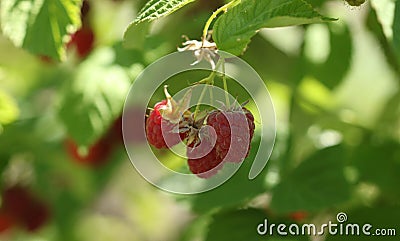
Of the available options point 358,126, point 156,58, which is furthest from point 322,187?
point 156,58

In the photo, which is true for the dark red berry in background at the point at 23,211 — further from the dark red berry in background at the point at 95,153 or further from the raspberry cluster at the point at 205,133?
the raspberry cluster at the point at 205,133

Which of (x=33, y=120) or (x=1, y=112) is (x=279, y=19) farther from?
(x=33, y=120)

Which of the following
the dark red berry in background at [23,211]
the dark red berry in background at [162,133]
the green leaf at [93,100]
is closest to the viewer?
the dark red berry in background at [162,133]

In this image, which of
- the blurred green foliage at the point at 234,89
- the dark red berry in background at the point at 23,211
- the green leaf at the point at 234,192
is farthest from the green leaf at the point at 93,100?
the dark red berry in background at the point at 23,211

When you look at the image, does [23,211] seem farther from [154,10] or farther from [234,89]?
[154,10]

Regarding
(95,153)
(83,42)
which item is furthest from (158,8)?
(95,153)

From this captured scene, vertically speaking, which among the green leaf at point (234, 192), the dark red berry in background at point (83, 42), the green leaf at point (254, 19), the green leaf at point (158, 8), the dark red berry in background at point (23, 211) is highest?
the dark red berry in background at point (83, 42)

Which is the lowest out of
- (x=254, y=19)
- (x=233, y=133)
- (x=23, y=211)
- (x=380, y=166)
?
(x=23, y=211)

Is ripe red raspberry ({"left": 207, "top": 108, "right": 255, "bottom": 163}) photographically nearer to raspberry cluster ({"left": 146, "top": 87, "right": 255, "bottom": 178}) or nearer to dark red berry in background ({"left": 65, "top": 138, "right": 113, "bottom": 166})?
raspberry cluster ({"left": 146, "top": 87, "right": 255, "bottom": 178})
